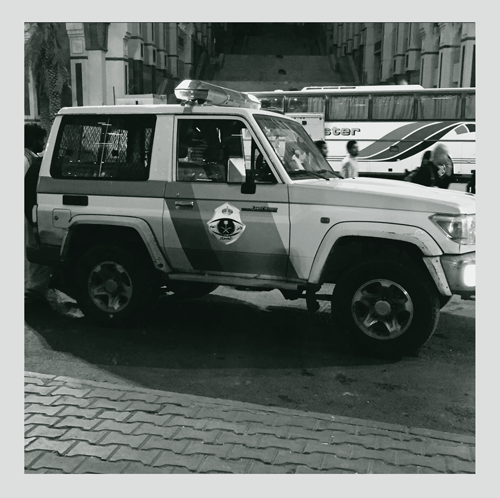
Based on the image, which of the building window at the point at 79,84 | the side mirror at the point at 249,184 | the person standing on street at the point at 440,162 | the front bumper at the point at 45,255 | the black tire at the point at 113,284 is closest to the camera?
the side mirror at the point at 249,184

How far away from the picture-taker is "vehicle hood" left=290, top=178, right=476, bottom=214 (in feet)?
17.0

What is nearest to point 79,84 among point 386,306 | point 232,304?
point 232,304

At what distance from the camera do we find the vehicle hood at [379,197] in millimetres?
5168

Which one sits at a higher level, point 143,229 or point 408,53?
point 408,53

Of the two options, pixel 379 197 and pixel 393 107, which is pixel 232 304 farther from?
pixel 393 107

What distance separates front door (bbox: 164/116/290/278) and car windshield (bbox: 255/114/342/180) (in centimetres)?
21

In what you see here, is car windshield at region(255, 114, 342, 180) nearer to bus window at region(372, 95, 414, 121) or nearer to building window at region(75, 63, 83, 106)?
bus window at region(372, 95, 414, 121)

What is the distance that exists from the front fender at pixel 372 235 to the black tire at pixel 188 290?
1618 millimetres

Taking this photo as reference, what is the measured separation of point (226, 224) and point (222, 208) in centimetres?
15

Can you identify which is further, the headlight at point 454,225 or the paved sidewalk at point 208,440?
the headlight at point 454,225

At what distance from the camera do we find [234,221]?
563 centimetres

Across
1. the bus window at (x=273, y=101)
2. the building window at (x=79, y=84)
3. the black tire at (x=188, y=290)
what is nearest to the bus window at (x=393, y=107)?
the bus window at (x=273, y=101)

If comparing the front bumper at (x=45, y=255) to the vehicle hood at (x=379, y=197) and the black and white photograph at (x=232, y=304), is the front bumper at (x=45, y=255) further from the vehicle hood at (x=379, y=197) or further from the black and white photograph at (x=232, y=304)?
the vehicle hood at (x=379, y=197)

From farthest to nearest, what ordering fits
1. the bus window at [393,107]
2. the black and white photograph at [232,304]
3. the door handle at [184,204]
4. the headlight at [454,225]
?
the bus window at [393,107], the door handle at [184,204], the headlight at [454,225], the black and white photograph at [232,304]
